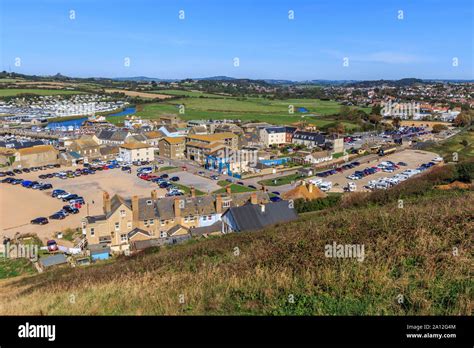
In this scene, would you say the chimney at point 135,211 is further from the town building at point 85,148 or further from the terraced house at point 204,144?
the town building at point 85,148

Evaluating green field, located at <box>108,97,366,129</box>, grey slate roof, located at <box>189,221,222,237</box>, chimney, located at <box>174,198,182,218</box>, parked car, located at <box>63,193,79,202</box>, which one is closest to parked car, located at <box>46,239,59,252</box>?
chimney, located at <box>174,198,182,218</box>

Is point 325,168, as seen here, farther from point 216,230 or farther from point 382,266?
point 382,266

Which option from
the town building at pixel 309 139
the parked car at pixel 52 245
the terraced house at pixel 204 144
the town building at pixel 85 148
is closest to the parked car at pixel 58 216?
the parked car at pixel 52 245

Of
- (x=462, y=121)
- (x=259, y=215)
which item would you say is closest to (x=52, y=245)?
(x=259, y=215)

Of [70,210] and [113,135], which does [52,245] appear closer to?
[70,210]

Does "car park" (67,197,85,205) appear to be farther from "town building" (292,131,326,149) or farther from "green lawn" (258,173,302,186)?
"town building" (292,131,326,149)
